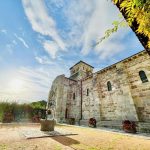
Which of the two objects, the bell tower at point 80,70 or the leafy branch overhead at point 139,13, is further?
the bell tower at point 80,70

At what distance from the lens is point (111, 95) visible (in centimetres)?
1580

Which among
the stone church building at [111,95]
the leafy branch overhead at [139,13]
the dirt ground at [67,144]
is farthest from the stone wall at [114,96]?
the leafy branch overhead at [139,13]

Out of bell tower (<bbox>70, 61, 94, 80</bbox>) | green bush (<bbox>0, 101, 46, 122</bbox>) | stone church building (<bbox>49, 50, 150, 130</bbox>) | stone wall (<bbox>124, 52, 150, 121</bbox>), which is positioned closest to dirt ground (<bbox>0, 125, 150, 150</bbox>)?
stone wall (<bbox>124, 52, 150, 121</bbox>)

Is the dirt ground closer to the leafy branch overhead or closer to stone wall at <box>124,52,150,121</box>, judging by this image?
the leafy branch overhead

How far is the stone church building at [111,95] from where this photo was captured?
41.7ft

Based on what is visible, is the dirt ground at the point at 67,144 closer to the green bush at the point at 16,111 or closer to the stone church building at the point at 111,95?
the stone church building at the point at 111,95

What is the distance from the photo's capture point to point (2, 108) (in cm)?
1908

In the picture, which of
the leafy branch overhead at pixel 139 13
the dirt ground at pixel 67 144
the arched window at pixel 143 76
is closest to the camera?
Answer: the leafy branch overhead at pixel 139 13

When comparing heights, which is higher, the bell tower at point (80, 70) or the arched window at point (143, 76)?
the bell tower at point (80, 70)

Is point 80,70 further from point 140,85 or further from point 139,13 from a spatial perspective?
point 139,13

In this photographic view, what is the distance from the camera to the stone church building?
41.7ft

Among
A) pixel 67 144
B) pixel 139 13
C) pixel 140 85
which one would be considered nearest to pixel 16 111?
pixel 67 144

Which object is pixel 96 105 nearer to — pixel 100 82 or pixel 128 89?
pixel 100 82

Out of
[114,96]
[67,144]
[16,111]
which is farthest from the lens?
[16,111]
